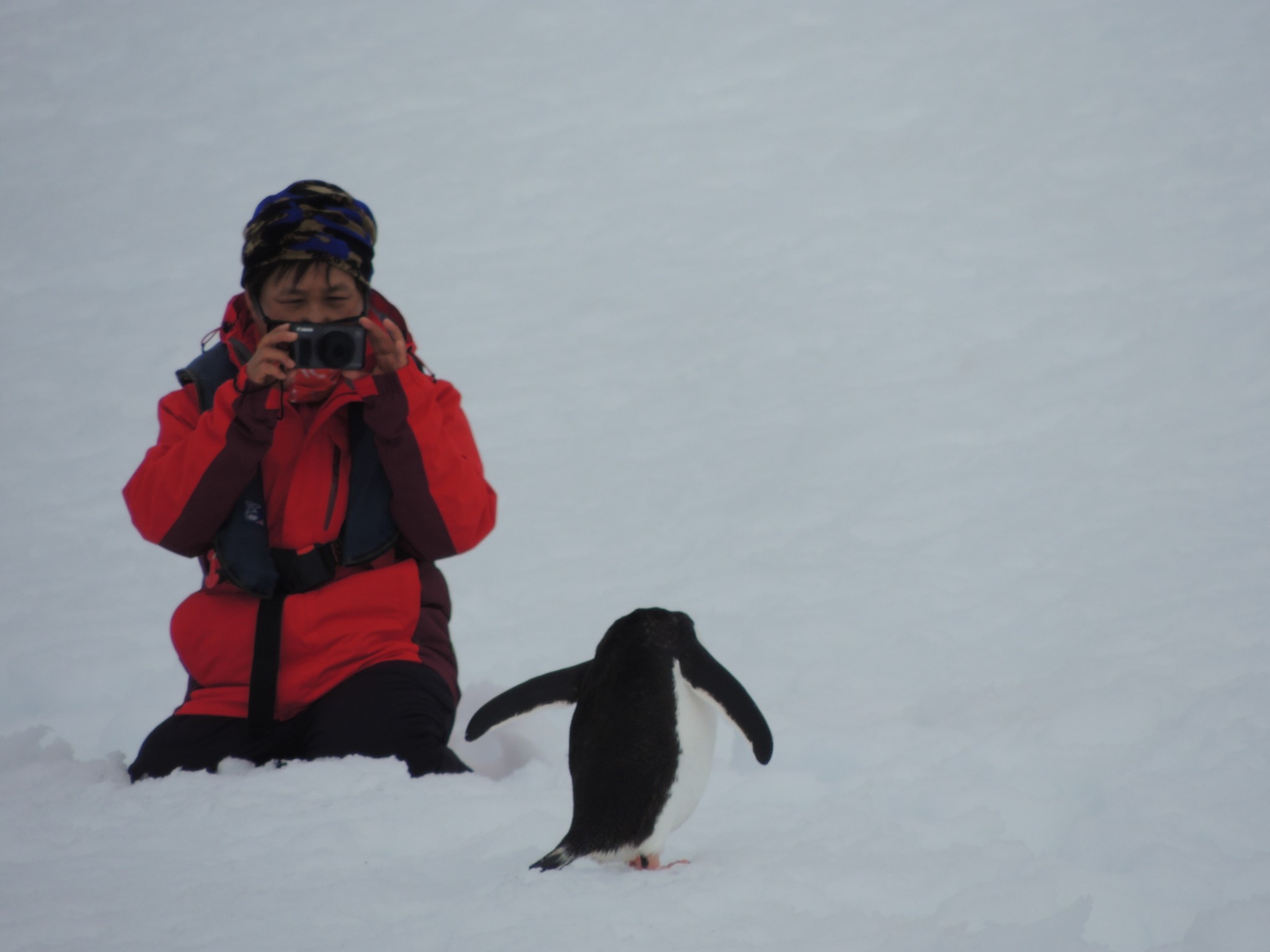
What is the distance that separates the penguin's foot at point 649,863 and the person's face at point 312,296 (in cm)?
102

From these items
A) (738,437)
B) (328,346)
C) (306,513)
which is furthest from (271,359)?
(738,437)

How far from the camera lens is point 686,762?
1.35 meters

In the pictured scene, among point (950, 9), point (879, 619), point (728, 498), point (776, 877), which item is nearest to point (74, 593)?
point (728, 498)

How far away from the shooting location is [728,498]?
3635 millimetres

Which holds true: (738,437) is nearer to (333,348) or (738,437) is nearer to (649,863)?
(333,348)

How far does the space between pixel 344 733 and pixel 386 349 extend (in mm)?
646

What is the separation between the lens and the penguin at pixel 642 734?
4.30 ft

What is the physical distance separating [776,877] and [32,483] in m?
3.51

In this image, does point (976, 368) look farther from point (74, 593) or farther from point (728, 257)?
point (74, 593)

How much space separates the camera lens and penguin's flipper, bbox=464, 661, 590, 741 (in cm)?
65

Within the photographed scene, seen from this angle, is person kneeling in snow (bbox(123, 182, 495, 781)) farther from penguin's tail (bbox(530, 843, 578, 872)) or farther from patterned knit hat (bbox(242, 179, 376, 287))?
penguin's tail (bbox(530, 843, 578, 872))

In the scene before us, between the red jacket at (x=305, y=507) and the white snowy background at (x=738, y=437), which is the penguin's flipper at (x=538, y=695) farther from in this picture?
the red jacket at (x=305, y=507)

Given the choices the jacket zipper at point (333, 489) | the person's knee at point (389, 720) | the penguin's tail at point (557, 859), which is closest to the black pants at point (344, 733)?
the person's knee at point (389, 720)

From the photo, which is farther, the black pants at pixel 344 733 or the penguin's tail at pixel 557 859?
the black pants at pixel 344 733
